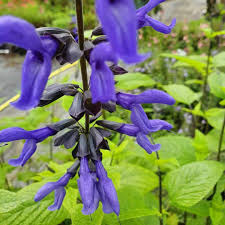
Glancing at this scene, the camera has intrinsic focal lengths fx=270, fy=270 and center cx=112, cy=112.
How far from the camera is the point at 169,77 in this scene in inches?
159

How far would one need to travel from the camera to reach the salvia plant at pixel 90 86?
0.60 m

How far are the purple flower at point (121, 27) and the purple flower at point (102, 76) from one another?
0.12 metres

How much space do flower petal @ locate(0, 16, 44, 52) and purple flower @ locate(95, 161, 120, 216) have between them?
1.61 feet

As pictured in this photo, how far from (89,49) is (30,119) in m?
1.14

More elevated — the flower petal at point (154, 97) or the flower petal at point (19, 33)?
the flower petal at point (19, 33)

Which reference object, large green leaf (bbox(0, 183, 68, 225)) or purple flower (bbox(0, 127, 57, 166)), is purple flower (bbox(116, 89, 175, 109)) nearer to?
purple flower (bbox(0, 127, 57, 166))

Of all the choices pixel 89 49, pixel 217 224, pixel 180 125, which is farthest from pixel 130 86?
pixel 180 125

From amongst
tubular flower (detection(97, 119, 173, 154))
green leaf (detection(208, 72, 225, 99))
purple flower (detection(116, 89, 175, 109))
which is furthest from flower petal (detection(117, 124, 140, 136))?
green leaf (detection(208, 72, 225, 99))

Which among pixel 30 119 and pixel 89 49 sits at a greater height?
pixel 89 49

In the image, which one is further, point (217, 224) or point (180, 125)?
point (180, 125)

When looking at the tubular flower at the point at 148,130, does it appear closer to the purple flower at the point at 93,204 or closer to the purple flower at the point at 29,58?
the purple flower at the point at 93,204

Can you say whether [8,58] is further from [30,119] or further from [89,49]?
[89,49]

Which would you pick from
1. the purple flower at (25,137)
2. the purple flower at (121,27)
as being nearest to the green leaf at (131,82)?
the purple flower at (25,137)

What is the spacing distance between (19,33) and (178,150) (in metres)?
1.25
